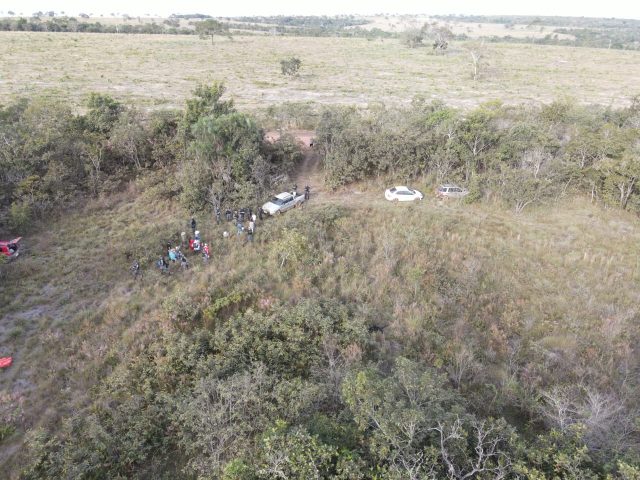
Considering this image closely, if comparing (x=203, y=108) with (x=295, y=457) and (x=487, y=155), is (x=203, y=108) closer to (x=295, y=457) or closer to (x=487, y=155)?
(x=487, y=155)

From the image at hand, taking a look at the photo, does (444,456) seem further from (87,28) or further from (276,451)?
(87,28)

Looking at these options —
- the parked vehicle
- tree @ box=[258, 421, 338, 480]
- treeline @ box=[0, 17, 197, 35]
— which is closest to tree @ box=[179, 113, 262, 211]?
the parked vehicle

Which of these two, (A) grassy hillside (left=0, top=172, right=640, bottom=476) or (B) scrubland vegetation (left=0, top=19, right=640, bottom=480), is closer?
(B) scrubland vegetation (left=0, top=19, right=640, bottom=480)

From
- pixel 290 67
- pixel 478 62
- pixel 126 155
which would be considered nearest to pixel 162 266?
pixel 126 155

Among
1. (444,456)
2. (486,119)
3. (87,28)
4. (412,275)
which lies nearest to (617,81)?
(486,119)

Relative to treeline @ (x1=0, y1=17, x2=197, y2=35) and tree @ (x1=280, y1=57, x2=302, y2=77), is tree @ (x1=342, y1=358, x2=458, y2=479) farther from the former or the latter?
treeline @ (x1=0, y1=17, x2=197, y2=35)

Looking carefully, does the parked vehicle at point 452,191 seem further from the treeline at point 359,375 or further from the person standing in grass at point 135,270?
the person standing in grass at point 135,270

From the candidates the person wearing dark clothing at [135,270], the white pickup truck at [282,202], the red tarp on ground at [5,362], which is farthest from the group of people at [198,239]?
the red tarp on ground at [5,362]
